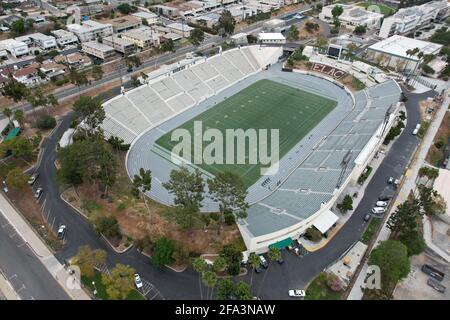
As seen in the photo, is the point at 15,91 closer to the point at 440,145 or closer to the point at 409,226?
the point at 409,226

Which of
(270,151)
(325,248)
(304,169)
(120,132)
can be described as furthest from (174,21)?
(325,248)

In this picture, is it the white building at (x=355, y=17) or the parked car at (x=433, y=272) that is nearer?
the parked car at (x=433, y=272)

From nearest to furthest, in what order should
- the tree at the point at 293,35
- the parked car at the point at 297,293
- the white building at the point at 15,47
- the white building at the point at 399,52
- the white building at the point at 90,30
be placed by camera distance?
the parked car at the point at 297,293 → the white building at the point at 15,47 → the white building at the point at 399,52 → the white building at the point at 90,30 → the tree at the point at 293,35

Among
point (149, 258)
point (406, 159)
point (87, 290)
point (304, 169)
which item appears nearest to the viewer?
point (87, 290)

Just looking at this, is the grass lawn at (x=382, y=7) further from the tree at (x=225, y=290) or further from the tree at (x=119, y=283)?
the tree at (x=119, y=283)

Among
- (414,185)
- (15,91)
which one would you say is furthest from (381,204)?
(15,91)

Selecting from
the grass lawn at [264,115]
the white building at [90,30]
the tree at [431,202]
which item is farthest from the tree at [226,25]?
the tree at [431,202]

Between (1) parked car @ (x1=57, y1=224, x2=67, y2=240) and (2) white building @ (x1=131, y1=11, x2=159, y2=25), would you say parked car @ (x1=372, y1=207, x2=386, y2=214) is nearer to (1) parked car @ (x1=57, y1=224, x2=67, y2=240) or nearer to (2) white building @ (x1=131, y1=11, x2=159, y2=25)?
(1) parked car @ (x1=57, y1=224, x2=67, y2=240)

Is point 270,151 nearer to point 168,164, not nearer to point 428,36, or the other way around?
point 168,164
